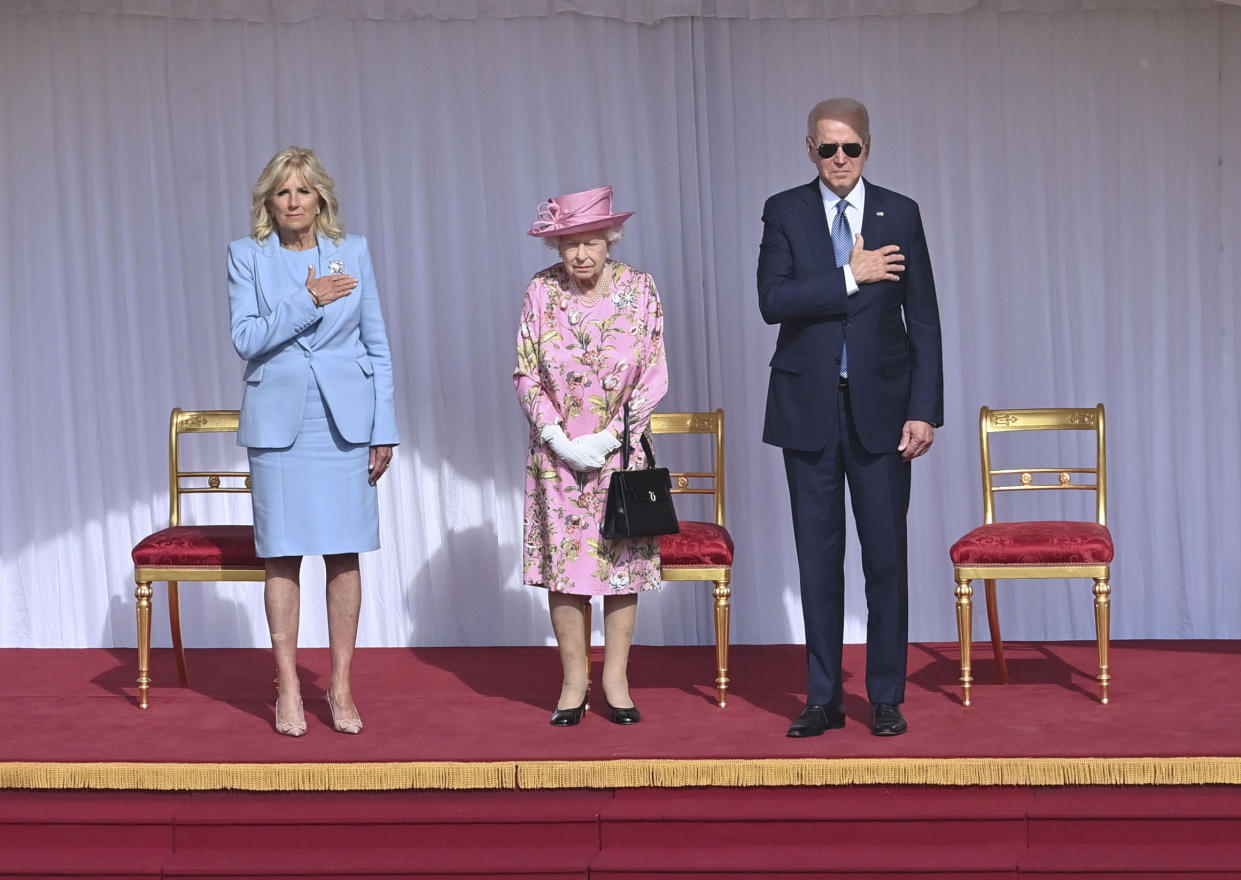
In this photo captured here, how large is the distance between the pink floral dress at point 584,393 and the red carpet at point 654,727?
47 centimetres

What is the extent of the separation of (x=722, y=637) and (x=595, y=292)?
115 centimetres

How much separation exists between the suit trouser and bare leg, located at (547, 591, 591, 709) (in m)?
0.68

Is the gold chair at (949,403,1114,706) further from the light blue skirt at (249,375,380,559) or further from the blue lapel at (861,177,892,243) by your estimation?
the light blue skirt at (249,375,380,559)

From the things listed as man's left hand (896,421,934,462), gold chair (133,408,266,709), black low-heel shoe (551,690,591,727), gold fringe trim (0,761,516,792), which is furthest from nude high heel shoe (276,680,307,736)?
man's left hand (896,421,934,462)

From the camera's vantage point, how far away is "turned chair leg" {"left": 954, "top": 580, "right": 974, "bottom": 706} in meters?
4.76

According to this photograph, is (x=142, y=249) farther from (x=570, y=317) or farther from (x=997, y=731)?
(x=997, y=731)

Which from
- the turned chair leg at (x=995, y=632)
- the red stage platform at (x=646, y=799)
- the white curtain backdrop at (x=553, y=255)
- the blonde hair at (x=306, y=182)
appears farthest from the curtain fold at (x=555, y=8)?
the red stage platform at (x=646, y=799)

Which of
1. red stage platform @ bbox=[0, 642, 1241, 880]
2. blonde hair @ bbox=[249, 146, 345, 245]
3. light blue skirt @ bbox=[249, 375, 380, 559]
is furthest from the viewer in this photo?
light blue skirt @ bbox=[249, 375, 380, 559]

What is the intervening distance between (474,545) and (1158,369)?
8.90 ft

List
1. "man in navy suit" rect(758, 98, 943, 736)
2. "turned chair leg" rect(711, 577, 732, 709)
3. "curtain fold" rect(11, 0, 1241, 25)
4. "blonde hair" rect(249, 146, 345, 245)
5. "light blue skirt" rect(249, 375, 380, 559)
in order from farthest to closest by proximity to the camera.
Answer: "curtain fold" rect(11, 0, 1241, 25) → "turned chair leg" rect(711, 577, 732, 709) → "light blue skirt" rect(249, 375, 380, 559) → "blonde hair" rect(249, 146, 345, 245) → "man in navy suit" rect(758, 98, 943, 736)

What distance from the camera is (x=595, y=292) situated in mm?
4578

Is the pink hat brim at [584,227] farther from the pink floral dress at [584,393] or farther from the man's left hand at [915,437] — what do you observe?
the man's left hand at [915,437]

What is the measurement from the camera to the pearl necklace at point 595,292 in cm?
457

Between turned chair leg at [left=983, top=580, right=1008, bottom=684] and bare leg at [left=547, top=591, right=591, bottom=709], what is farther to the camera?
turned chair leg at [left=983, top=580, right=1008, bottom=684]
